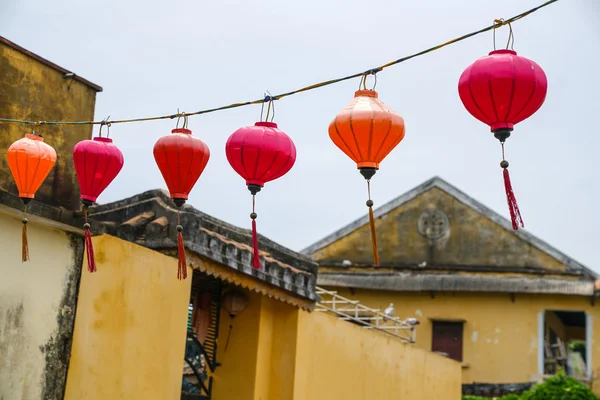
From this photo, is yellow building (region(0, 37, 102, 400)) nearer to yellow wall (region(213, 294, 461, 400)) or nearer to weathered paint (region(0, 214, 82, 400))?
weathered paint (region(0, 214, 82, 400))

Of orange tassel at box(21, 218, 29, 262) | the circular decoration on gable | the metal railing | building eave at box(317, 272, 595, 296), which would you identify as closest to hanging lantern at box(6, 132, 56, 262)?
orange tassel at box(21, 218, 29, 262)

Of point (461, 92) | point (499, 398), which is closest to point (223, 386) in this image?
point (461, 92)

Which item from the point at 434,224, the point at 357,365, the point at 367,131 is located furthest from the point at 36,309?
the point at 434,224

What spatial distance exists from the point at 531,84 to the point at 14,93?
26.0 ft

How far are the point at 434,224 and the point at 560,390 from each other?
20.1 ft

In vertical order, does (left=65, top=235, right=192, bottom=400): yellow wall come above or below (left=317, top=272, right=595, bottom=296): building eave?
below

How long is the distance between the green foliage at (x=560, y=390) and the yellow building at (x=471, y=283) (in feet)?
4.10

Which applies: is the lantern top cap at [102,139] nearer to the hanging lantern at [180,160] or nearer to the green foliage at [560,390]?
the hanging lantern at [180,160]

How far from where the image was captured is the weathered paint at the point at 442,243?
24000 millimetres

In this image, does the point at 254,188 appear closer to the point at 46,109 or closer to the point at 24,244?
the point at 24,244

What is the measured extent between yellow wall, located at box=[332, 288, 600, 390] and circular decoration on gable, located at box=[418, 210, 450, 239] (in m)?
1.95

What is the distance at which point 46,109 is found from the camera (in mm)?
13320

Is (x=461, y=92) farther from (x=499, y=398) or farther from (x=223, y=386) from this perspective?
(x=499, y=398)

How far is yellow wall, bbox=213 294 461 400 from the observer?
13891 millimetres
